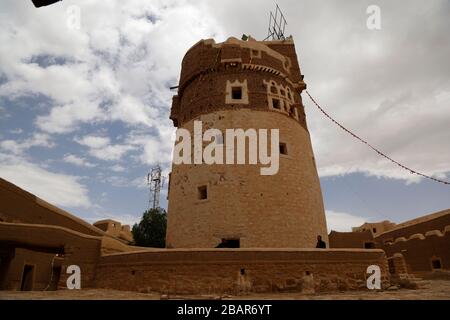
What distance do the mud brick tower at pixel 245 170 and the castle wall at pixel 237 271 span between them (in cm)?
367

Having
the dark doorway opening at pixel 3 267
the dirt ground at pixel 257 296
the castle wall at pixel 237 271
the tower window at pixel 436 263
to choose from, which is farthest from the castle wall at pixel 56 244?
the tower window at pixel 436 263

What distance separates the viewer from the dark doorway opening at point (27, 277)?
56.0ft

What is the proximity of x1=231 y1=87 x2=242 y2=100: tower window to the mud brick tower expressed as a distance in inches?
3.9

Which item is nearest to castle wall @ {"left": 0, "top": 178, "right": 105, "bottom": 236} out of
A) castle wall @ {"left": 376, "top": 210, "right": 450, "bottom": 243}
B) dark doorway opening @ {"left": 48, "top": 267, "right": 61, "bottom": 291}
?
dark doorway opening @ {"left": 48, "top": 267, "right": 61, "bottom": 291}

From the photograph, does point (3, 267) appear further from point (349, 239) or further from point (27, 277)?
point (349, 239)

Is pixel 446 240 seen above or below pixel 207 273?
above

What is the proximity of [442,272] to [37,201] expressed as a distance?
2139 cm

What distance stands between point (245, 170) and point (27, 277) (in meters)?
13.5

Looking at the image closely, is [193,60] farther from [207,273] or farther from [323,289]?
[323,289]

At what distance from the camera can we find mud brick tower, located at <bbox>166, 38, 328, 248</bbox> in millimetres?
15617

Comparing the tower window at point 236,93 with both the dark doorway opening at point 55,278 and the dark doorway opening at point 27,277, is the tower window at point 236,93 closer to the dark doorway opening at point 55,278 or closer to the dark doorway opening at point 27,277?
the dark doorway opening at point 55,278
